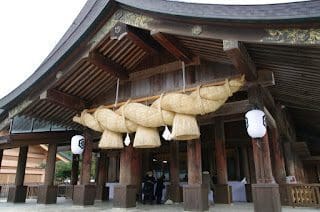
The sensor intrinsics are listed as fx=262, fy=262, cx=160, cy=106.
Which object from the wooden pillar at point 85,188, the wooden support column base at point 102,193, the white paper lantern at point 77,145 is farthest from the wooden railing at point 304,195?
the wooden support column base at point 102,193

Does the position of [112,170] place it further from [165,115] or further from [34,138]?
[165,115]

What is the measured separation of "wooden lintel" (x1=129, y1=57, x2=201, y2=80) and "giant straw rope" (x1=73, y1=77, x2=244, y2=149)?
1.07 metres

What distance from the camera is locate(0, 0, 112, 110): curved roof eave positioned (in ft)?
22.7

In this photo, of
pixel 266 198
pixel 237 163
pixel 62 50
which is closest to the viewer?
pixel 266 198

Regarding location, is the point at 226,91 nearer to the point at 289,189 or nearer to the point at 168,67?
the point at 168,67

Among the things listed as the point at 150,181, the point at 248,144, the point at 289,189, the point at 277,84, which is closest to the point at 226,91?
the point at 277,84

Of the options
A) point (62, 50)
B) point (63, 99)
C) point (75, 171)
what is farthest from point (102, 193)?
point (62, 50)

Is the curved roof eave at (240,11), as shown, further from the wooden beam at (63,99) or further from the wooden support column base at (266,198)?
the wooden beam at (63,99)

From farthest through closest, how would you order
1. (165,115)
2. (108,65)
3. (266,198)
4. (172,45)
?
(108,65)
(165,115)
(172,45)
(266,198)

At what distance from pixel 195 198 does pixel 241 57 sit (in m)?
3.58

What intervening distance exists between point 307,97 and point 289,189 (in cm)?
296

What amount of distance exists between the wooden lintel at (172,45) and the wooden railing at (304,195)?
508 cm

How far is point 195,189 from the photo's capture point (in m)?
6.56

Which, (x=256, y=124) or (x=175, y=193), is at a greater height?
(x=256, y=124)
